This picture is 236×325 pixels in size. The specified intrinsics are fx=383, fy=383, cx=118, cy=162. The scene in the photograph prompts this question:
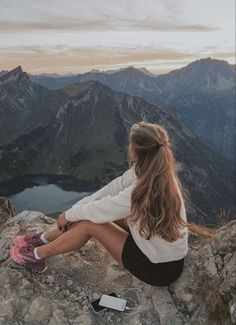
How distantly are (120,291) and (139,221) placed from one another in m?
2.26

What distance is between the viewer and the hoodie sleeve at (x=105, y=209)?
7516mm

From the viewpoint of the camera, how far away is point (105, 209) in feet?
25.6

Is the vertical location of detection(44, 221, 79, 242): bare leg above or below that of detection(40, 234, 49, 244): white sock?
above

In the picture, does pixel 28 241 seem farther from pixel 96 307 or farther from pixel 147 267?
pixel 147 267

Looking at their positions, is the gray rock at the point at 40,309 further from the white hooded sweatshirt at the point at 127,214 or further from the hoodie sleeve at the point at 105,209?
the white hooded sweatshirt at the point at 127,214

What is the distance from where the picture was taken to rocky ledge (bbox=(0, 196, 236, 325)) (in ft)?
25.0

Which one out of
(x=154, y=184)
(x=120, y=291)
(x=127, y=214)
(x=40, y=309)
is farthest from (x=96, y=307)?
(x=154, y=184)

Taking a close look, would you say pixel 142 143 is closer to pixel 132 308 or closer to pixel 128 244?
pixel 128 244

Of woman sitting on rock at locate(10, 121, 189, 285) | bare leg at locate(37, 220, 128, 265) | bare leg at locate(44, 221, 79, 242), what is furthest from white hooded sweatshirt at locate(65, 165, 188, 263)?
bare leg at locate(44, 221, 79, 242)

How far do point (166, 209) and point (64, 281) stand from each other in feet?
11.4

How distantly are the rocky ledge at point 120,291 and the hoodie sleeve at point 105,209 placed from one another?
5.85ft

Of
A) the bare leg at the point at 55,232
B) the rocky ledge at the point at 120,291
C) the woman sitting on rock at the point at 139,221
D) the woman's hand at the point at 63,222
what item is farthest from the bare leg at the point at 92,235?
the rocky ledge at the point at 120,291

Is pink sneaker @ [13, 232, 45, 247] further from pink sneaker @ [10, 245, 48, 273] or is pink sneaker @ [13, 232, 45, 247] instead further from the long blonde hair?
the long blonde hair

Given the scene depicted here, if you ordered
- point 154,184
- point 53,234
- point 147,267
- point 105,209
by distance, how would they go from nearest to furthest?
1. point 154,184
2. point 105,209
3. point 147,267
4. point 53,234
